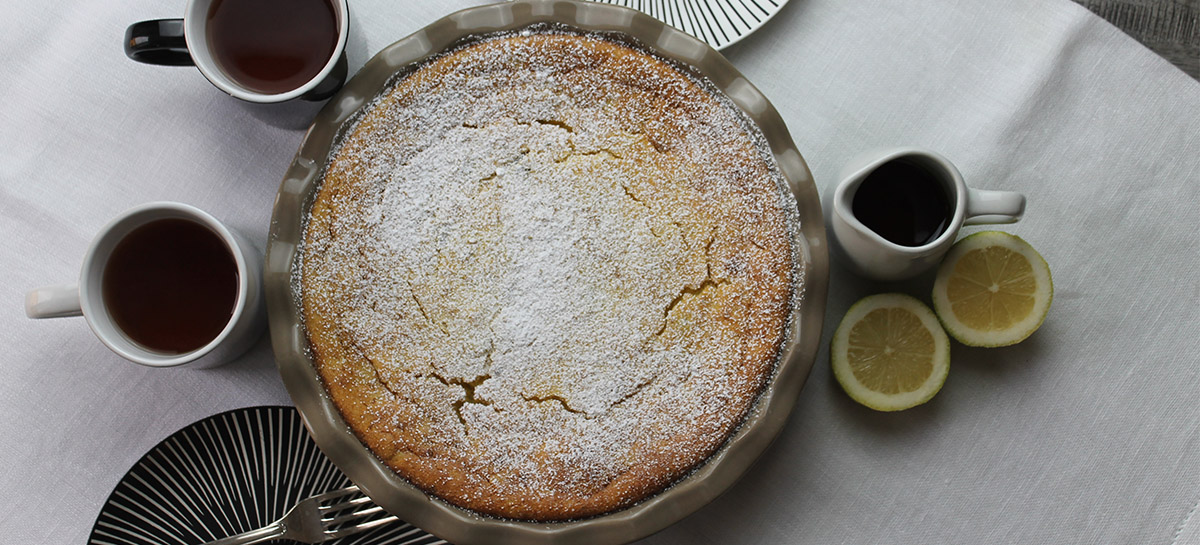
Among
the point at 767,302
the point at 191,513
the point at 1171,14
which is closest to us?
the point at 767,302

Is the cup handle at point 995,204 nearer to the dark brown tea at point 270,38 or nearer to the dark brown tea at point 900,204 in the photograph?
the dark brown tea at point 900,204

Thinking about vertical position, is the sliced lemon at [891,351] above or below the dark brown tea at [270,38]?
below

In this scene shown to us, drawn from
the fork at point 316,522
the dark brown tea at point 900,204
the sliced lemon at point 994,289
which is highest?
the dark brown tea at point 900,204

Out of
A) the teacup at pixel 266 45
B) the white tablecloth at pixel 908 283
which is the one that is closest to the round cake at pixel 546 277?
the teacup at pixel 266 45

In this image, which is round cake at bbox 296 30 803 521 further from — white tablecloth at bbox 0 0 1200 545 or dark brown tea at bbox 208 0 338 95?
white tablecloth at bbox 0 0 1200 545

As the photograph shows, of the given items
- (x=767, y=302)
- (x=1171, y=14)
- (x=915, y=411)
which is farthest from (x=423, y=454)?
(x=1171, y=14)

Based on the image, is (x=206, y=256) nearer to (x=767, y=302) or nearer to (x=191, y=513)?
(x=191, y=513)
